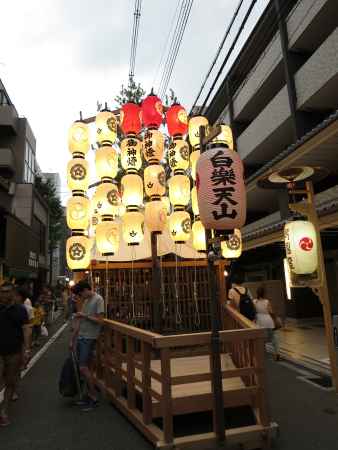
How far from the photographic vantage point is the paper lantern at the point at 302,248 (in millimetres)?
6430

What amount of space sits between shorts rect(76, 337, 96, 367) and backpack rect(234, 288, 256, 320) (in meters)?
3.77

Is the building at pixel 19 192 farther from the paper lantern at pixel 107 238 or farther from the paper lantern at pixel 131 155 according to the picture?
the paper lantern at pixel 107 238

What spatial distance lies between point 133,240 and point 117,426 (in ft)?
14.2

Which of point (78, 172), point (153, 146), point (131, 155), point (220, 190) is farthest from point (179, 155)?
point (220, 190)

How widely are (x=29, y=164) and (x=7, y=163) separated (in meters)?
3.86

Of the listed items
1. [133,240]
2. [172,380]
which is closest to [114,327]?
[172,380]

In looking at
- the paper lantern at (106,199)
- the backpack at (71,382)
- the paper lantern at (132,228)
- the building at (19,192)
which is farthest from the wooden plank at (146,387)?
the building at (19,192)

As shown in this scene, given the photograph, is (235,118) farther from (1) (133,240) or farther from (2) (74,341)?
(2) (74,341)

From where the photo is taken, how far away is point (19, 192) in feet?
85.0

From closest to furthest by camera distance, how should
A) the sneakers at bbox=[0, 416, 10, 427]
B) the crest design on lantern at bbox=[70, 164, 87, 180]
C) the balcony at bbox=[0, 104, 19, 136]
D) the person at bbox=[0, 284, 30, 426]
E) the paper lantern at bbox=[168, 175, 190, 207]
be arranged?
the sneakers at bbox=[0, 416, 10, 427]
the person at bbox=[0, 284, 30, 426]
the paper lantern at bbox=[168, 175, 190, 207]
the crest design on lantern at bbox=[70, 164, 87, 180]
the balcony at bbox=[0, 104, 19, 136]

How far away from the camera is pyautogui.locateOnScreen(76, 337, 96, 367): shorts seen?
5.84m

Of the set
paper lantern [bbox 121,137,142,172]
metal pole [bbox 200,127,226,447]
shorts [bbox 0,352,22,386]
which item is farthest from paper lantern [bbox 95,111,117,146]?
metal pole [bbox 200,127,226,447]

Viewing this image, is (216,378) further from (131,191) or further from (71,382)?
(131,191)

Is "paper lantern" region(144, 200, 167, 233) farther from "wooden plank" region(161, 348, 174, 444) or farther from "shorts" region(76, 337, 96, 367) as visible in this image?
"wooden plank" region(161, 348, 174, 444)
